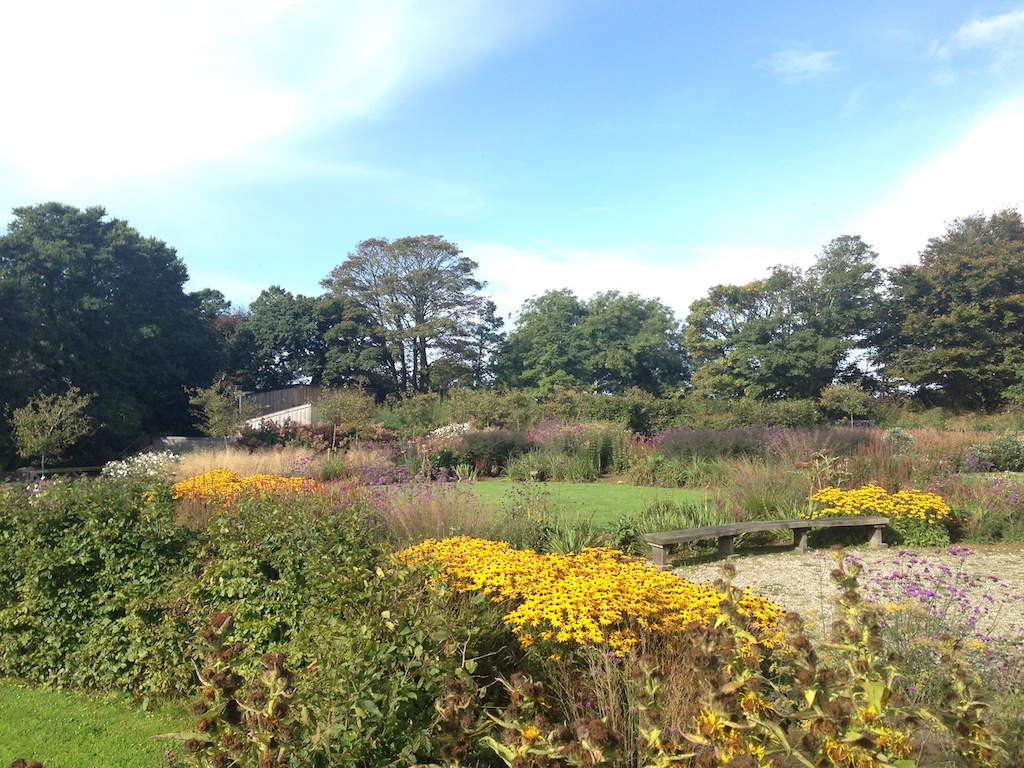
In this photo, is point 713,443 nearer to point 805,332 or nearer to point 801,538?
point 801,538

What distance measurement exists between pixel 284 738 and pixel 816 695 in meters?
1.30

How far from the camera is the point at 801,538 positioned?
7211 millimetres

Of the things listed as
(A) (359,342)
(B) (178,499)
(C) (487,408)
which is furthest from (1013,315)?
(B) (178,499)

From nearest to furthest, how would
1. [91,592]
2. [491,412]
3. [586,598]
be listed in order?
[586,598] → [91,592] → [491,412]

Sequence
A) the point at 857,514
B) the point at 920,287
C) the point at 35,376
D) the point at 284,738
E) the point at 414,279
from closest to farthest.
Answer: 1. the point at 284,738
2. the point at 857,514
3. the point at 35,376
4. the point at 920,287
5. the point at 414,279

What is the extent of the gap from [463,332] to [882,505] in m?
30.6

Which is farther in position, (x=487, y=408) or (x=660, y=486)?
(x=487, y=408)

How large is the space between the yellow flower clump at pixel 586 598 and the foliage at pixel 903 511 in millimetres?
4771

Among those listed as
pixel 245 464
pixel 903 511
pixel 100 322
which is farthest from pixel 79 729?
pixel 100 322

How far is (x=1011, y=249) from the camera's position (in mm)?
28484

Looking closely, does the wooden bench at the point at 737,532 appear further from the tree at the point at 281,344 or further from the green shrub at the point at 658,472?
the tree at the point at 281,344

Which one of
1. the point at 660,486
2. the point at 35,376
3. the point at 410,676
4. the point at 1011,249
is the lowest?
the point at 660,486

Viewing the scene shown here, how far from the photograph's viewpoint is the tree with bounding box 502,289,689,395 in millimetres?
36219

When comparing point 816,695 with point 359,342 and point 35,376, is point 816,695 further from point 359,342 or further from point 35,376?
point 359,342
